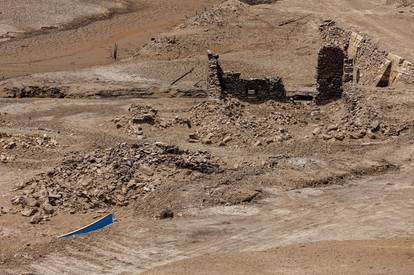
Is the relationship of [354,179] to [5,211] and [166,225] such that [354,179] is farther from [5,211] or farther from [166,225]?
[5,211]

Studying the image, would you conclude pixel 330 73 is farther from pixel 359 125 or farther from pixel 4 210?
pixel 4 210

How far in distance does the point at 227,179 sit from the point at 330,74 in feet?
27.9

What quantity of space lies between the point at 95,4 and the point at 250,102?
988 inches

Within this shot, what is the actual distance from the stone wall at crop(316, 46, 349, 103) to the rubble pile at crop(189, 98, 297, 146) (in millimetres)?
2006

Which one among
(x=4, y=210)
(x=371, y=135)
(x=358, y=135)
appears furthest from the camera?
(x=358, y=135)

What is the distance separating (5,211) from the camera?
16.8 meters

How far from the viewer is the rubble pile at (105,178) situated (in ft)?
55.5

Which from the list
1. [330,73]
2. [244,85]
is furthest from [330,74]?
[244,85]

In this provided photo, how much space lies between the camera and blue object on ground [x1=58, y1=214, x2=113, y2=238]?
50.1 feet

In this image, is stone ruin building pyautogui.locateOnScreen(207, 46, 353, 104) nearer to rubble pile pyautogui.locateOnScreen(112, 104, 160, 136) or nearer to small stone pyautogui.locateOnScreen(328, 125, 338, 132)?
rubble pile pyautogui.locateOnScreen(112, 104, 160, 136)

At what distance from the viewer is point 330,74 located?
80.3 ft

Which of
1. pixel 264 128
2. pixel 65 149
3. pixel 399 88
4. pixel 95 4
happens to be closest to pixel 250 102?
pixel 264 128

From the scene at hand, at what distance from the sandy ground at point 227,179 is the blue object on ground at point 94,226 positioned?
0.76 ft

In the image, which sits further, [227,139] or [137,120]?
[137,120]
